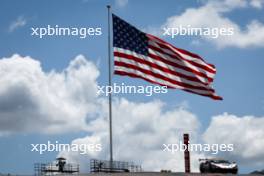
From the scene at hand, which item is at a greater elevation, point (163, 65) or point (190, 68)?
point (163, 65)

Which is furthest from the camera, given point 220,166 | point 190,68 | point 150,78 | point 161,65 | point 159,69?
point 220,166

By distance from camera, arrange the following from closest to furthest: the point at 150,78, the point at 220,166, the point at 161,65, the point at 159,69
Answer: the point at 150,78, the point at 159,69, the point at 161,65, the point at 220,166

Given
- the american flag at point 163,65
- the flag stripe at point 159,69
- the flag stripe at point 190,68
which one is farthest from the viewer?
the flag stripe at point 190,68

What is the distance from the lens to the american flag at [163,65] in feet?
119

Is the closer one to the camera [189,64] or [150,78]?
[150,78]

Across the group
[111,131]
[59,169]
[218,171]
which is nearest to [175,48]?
[111,131]

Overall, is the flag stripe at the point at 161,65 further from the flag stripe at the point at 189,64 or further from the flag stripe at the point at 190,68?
the flag stripe at the point at 189,64

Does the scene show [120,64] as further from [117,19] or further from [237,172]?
[237,172]

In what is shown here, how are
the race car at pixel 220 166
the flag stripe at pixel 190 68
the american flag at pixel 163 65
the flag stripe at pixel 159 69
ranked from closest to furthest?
the american flag at pixel 163 65 < the flag stripe at pixel 159 69 < the flag stripe at pixel 190 68 < the race car at pixel 220 166

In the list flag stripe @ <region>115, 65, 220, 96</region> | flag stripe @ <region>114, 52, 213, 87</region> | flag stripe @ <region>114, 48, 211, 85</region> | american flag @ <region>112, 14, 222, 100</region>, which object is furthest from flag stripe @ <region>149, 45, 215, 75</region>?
flag stripe @ <region>115, 65, 220, 96</region>

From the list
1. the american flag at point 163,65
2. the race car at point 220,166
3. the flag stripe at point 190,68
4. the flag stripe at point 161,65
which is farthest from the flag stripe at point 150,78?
the race car at point 220,166

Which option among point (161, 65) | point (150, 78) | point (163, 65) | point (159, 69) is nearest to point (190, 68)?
point (163, 65)

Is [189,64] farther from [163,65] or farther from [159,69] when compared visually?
[159,69]

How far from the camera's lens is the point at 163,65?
37188mm
